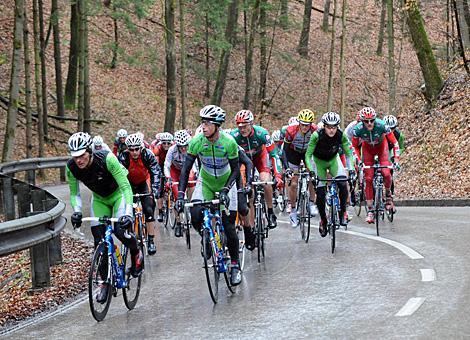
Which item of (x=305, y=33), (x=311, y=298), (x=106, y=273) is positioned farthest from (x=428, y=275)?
(x=305, y=33)

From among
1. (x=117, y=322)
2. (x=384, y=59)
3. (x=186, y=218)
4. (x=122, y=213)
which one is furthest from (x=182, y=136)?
(x=384, y=59)

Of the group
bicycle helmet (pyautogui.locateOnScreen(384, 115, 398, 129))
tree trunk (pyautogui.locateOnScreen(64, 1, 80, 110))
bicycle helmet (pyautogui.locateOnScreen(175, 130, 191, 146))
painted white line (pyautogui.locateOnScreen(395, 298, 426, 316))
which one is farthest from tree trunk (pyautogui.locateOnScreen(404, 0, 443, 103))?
painted white line (pyautogui.locateOnScreen(395, 298, 426, 316))

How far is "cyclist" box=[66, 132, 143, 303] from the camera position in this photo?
30.7 ft

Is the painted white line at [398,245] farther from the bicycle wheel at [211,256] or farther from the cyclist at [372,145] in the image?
the bicycle wheel at [211,256]

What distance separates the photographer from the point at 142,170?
14094mm

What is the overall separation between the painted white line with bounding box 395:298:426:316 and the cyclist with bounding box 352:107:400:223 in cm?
698

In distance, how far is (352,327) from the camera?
25.3 ft

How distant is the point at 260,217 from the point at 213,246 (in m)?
3.37

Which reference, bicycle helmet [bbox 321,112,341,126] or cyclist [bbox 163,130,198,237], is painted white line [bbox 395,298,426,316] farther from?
cyclist [bbox 163,130,198,237]

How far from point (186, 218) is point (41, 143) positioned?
15.7m

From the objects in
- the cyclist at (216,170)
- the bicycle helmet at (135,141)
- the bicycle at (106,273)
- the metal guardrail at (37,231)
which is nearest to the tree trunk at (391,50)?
the bicycle helmet at (135,141)

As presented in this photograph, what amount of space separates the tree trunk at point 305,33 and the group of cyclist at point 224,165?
31329 mm

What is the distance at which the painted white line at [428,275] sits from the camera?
9923 millimetres

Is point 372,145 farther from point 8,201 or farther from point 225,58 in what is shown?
point 225,58
